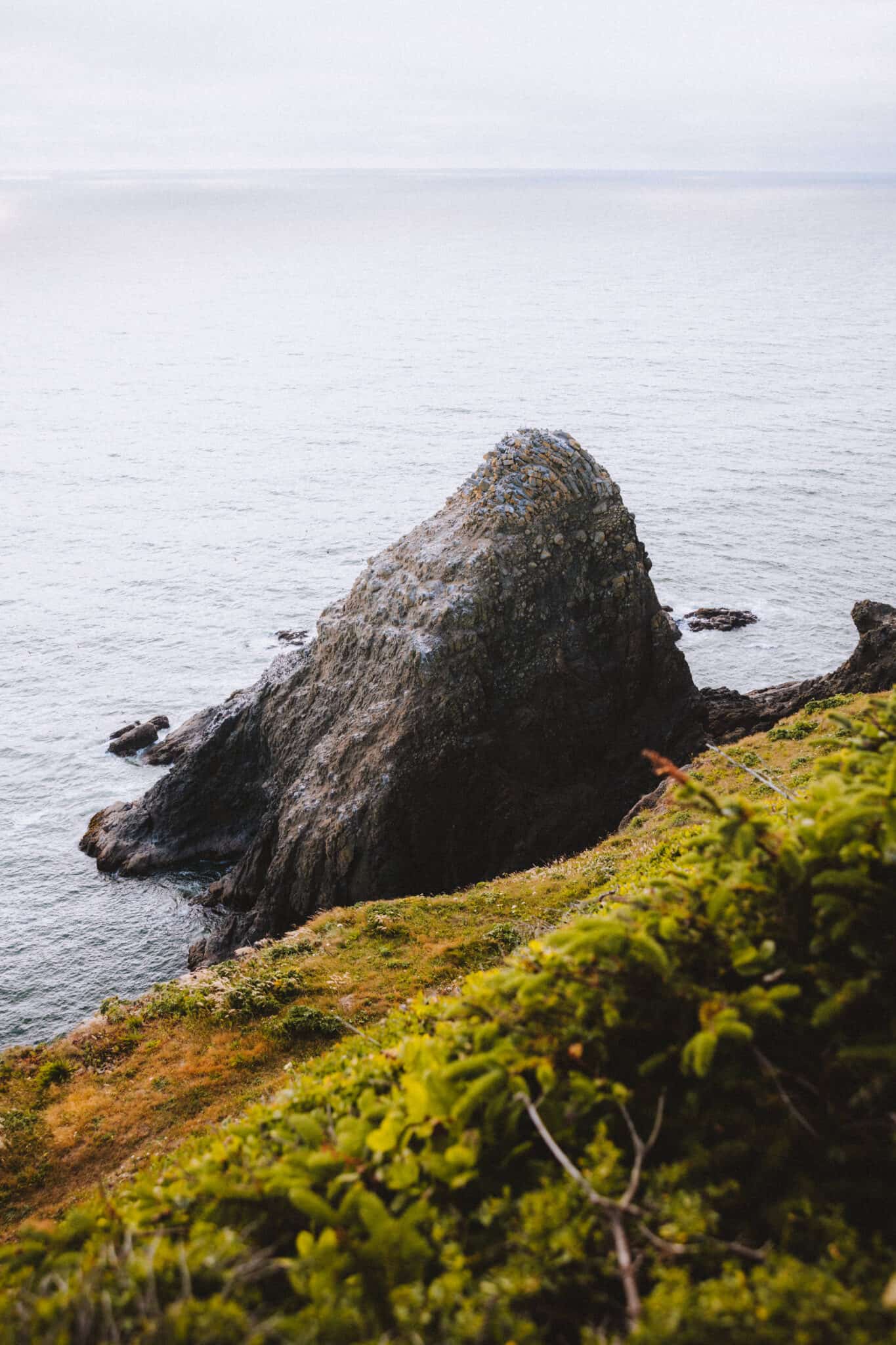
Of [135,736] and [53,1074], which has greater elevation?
[53,1074]

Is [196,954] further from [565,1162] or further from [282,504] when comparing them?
[282,504]

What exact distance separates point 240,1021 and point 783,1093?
1856 cm

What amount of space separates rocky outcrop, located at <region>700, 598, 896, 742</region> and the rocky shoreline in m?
0.13

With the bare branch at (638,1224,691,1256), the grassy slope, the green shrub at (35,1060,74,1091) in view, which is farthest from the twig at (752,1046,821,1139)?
the green shrub at (35,1060,74,1091)

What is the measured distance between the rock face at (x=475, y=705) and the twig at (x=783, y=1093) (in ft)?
89.2

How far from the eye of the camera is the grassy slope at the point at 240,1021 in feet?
61.1

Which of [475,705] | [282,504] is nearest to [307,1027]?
[475,705]

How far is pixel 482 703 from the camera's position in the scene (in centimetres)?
3462

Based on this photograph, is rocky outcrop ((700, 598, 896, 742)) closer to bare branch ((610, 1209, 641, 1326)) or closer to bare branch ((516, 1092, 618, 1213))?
bare branch ((516, 1092, 618, 1213))

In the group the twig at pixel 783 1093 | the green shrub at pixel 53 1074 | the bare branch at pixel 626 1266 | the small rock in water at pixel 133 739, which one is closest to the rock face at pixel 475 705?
the green shrub at pixel 53 1074

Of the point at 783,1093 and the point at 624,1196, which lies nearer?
the point at 624,1196

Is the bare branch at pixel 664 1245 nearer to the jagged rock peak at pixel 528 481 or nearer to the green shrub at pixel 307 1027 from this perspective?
the green shrub at pixel 307 1027

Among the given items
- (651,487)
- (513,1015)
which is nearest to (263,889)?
(513,1015)

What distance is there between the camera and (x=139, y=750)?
55281 millimetres
